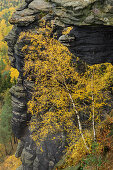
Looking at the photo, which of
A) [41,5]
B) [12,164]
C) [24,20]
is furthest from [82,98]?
[12,164]

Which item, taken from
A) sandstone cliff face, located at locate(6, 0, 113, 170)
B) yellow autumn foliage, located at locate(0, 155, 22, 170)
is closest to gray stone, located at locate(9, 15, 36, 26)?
sandstone cliff face, located at locate(6, 0, 113, 170)

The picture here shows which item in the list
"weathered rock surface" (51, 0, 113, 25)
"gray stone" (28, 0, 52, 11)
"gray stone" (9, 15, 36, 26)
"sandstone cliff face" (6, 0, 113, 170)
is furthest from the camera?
"gray stone" (28, 0, 52, 11)

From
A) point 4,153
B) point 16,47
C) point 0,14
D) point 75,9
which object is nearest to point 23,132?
point 16,47

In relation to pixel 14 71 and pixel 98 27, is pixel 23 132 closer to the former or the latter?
pixel 98 27

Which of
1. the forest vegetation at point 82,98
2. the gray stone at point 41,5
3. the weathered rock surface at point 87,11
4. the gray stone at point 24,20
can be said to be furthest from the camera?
the gray stone at point 41,5

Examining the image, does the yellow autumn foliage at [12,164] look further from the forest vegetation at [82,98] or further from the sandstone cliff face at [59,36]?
the forest vegetation at [82,98]

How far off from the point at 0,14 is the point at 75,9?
123195 millimetres

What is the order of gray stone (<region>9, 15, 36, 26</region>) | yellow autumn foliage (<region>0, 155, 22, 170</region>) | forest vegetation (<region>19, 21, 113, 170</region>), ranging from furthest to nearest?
yellow autumn foliage (<region>0, 155, 22, 170</region>), gray stone (<region>9, 15, 36, 26</region>), forest vegetation (<region>19, 21, 113, 170</region>)

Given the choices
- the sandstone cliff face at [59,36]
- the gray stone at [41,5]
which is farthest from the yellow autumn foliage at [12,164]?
the gray stone at [41,5]

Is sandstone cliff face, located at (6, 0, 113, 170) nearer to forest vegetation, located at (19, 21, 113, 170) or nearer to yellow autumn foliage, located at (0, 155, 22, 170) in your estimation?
forest vegetation, located at (19, 21, 113, 170)

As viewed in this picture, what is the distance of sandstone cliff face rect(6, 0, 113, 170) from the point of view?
613 cm

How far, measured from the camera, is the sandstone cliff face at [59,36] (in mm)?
6133

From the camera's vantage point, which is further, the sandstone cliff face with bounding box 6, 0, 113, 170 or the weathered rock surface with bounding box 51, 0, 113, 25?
the sandstone cliff face with bounding box 6, 0, 113, 170

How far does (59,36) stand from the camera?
39.4 ft
